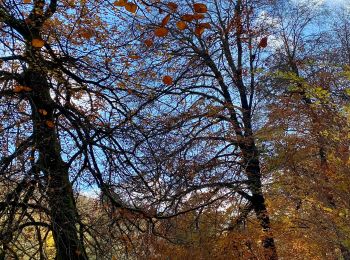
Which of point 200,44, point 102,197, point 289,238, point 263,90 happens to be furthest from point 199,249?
point 200,44

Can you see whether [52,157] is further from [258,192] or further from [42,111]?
[258,192]

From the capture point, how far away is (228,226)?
10469 mm

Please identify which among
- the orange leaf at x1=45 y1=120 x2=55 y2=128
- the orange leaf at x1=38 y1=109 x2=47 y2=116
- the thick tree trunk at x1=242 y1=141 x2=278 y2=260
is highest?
the orange leaf at x1=38 y1=109 x2=47 y2=116

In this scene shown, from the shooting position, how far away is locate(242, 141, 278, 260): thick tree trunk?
33.2 feet

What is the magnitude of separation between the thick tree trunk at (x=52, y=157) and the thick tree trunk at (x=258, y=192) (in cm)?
523

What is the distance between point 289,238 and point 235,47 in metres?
5.50

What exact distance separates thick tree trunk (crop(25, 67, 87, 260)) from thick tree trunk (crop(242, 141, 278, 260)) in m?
5.23

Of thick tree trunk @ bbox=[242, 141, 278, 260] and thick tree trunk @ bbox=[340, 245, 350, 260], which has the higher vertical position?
thick tree trunk @ bbox=[242, 141, 278, 260]

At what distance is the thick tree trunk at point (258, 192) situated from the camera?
10.1 m

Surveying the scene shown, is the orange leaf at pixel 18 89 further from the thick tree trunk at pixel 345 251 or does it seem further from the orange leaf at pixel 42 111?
the thick tree trunk at pixel 345 251

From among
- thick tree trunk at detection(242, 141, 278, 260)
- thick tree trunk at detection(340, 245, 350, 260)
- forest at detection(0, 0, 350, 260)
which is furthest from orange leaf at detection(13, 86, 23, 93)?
thick tree trunk at detection(242, 141, 278, 260)

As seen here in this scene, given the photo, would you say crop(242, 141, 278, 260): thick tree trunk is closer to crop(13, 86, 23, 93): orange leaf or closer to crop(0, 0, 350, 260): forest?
crop(0, 0, 350, 260): forest

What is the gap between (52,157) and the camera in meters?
6.23

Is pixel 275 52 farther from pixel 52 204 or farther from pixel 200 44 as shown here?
pixel 52 204
